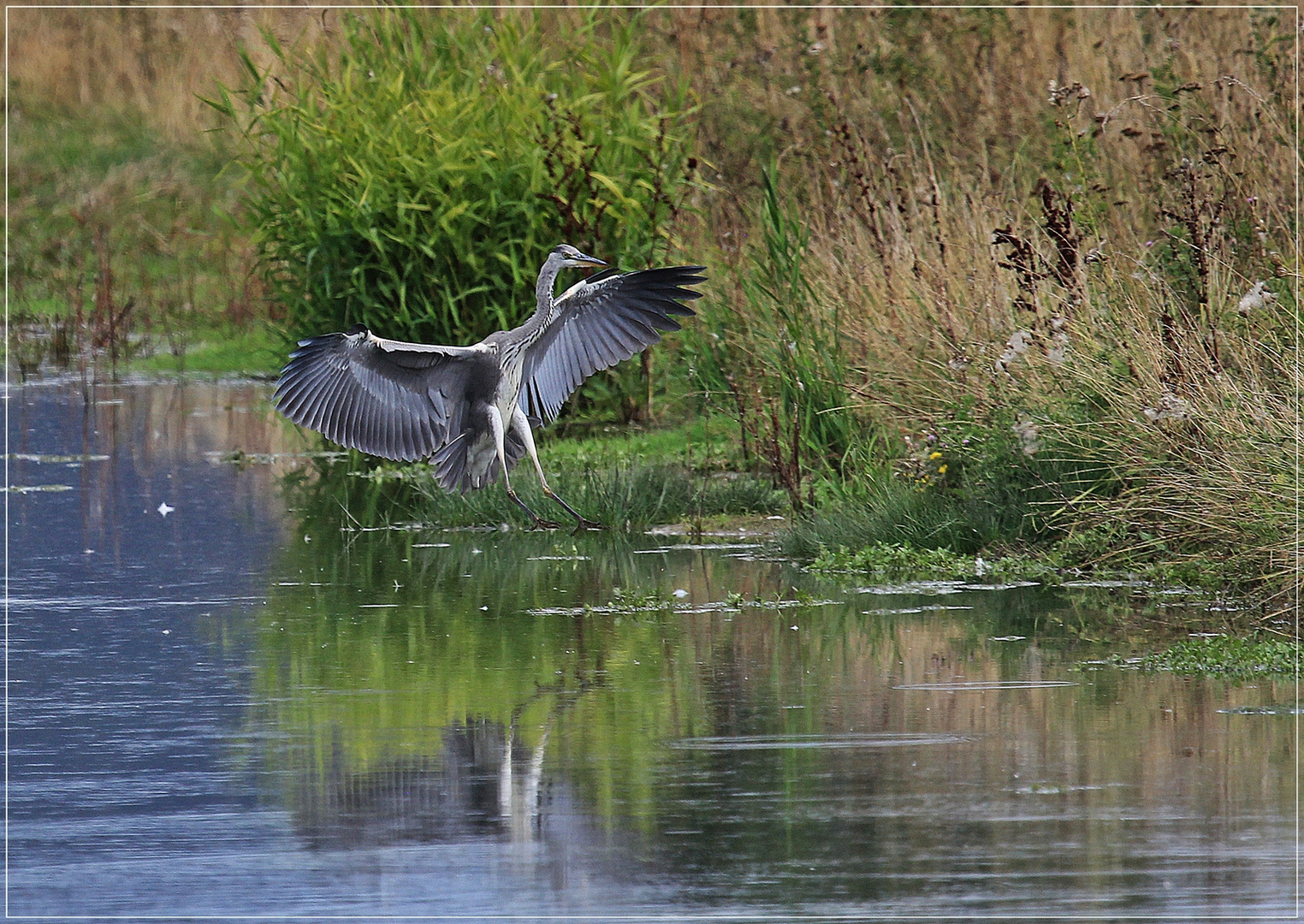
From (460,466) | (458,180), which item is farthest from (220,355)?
(460,466)

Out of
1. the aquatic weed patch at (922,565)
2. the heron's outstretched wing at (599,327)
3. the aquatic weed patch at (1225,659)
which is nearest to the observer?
the aquatic weed patch at (1225,659)

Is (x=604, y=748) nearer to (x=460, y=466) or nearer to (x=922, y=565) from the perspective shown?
(x=922, y=565)

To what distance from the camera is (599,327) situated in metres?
9.55

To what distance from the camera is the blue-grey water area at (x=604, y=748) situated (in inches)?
197

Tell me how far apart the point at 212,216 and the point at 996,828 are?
22.1 m

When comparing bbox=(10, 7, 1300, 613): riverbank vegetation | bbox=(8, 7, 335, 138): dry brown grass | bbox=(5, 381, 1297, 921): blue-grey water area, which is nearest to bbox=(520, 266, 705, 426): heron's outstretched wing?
bbox=(5, 381, 1297, 921): blue-grey water area

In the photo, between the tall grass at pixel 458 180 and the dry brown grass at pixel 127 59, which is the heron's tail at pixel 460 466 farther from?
the dry brown grass at pixel 127 59

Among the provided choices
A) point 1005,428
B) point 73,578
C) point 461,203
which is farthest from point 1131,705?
point 461,203

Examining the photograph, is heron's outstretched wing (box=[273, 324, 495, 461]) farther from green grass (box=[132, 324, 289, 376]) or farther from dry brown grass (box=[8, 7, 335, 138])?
dry brown grass (box=[8, 7, 335, 138])

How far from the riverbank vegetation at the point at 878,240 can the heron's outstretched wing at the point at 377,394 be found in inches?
50.6

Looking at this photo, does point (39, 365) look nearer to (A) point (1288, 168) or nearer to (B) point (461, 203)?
(B) point (461, 203)

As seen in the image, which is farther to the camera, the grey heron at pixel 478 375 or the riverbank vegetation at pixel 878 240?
the grey heron at pixel 478 375

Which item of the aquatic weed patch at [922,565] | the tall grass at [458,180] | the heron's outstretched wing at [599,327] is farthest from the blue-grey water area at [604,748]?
the tall grass at [458,180]

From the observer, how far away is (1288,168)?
1123 centimetres
